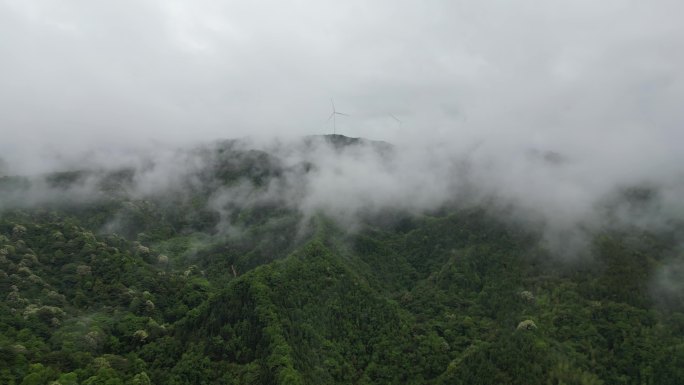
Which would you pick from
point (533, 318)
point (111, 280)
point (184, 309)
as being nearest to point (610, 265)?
point (533, 318)

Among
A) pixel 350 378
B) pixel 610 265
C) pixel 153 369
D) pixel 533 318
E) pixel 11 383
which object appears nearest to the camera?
pixel 11 383

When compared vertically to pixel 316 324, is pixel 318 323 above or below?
above

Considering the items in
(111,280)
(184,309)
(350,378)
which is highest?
(111,280)

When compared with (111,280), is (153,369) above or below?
below

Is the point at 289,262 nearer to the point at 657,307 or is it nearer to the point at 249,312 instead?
the point at 249,312

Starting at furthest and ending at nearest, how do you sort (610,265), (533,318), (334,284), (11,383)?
(334,284) < (610,265) < (533,318) < (11,383)

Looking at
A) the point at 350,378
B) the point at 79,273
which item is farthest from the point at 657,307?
the point at 79,273

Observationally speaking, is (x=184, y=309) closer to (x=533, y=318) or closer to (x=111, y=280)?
(x=111, y=280)

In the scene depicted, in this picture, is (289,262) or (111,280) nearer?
(111,280)

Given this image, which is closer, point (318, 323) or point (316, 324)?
point (316, 324)
